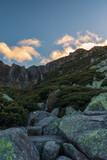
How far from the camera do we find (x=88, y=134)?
5.88 m

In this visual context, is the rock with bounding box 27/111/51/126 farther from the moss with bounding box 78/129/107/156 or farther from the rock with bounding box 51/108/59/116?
the moss with bounding box 78/129/107/156

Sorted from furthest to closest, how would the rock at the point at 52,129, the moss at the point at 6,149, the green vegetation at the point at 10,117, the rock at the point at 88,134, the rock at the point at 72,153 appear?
the green vegetation at the point at 10,117 → the rock at the point at 52,129 → the rock at the point at 72,153 → the rock at the point at 88,134 → the moss at the point at 6,149

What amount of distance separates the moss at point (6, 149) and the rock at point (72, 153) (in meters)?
2.58

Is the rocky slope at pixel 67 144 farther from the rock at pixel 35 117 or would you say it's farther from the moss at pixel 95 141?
the rock at pixel 35 117

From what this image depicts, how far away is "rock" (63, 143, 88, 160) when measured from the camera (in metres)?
5.39

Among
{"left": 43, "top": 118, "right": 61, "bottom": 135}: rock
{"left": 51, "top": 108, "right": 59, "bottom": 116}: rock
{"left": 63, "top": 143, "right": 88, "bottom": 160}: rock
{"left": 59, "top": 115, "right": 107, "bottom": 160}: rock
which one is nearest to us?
{"left": 59, "top": 115, "right": 107, "bottom": 160}: rock

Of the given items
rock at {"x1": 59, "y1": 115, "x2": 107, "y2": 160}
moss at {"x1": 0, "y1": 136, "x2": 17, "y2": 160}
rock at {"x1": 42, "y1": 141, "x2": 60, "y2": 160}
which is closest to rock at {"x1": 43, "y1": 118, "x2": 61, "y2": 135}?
rock at {"x1": 59, "y1": 115, "x2": 107, "y2": 160}

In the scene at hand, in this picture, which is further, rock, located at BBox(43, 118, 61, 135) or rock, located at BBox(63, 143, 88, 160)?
rock, located at BBox(43, 118, 61, 135)

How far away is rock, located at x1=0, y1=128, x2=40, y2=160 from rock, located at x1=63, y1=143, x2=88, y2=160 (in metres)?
1.39

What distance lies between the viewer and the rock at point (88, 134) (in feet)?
17.3

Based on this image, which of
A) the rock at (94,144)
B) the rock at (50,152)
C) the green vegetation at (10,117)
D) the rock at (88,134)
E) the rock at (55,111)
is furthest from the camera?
the rock at (55,111)

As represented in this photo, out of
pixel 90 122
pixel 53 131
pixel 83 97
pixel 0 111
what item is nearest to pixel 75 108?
pixel 83 97

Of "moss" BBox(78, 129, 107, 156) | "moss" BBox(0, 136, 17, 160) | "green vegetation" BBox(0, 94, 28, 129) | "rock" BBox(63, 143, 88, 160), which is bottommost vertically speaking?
"rock" BBox(63, 143, 88, 160)

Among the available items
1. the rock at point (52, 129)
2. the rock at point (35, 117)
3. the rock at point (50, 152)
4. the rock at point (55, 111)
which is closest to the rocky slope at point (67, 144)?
the rock at point (50, 152)
